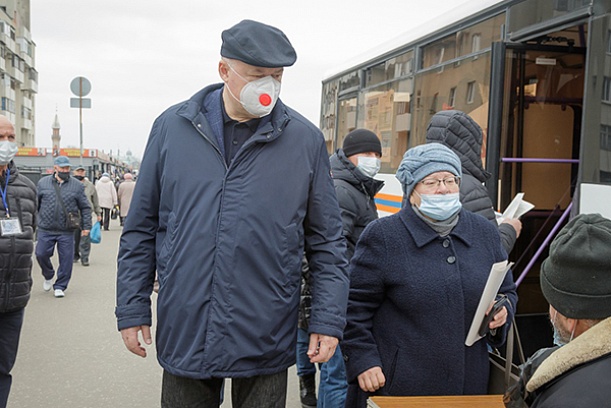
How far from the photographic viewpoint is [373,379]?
9.99 ft

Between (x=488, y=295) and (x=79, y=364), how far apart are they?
4646 millimetres

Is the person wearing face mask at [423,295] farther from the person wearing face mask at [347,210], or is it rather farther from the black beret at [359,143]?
the black beret at [359,143]

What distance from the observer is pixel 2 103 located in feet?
221

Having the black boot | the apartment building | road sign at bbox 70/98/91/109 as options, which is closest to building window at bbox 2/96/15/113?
the apartment building

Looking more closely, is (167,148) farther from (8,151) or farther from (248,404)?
(8,151)

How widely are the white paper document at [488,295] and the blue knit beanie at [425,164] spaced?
53 cm

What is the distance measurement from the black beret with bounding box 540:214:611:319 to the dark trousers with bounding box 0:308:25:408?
341 cm

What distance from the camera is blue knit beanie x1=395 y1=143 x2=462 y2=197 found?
318 centimetres

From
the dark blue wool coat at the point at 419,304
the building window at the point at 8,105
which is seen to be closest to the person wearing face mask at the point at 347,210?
the dark blue wool coat at the point at 419,304

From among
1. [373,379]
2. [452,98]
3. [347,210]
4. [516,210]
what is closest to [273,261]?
[373,379]

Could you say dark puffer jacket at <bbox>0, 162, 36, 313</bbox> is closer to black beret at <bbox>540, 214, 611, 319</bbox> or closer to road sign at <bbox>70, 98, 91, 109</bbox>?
black beret at <bbox>540, 214, 611, 319</bbox>

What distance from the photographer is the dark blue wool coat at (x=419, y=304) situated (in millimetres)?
2990

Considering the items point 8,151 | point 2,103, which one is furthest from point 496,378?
point 2,103

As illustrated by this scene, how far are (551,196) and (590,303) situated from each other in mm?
4943
